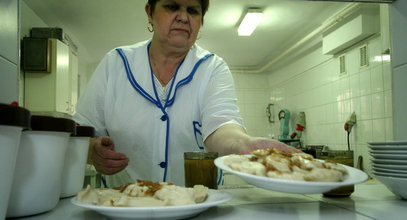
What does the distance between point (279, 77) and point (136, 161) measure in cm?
477

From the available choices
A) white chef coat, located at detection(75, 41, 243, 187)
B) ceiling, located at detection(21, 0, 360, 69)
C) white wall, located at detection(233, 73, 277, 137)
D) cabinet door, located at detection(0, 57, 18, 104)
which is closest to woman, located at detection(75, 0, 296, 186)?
white chef coat, located at detection(75, 41, 243, 187)

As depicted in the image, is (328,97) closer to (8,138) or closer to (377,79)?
(377,79)

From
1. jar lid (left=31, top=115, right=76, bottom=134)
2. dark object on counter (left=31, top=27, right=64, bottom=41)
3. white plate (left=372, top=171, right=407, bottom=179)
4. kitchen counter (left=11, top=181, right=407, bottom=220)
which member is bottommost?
kitchen counter (left=11, top=181, right=407, bottom=220)

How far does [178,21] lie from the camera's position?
134 cm

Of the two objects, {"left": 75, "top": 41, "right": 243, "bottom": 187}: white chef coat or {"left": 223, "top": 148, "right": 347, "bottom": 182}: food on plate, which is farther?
{"left": 75, "top": 41, "right": 243, "bottom": 187}: white chef coat

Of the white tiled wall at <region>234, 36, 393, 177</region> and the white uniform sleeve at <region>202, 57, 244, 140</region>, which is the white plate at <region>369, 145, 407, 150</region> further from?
the white tiled wall at <region>234, 36, 393, 177</region>

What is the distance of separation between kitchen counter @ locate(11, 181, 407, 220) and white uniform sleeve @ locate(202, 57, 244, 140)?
0.39 metres

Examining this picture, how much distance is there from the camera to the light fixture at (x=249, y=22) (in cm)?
356

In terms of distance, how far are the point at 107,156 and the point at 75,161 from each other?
0.28 meters

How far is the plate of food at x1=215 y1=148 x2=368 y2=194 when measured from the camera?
60cm

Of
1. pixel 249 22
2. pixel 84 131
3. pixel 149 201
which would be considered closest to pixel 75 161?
pixel 84 131

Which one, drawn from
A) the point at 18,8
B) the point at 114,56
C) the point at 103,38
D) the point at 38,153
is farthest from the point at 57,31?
the point at 38,153

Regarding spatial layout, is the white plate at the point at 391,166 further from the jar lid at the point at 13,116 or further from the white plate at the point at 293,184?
the jar lid at the point at 13,116

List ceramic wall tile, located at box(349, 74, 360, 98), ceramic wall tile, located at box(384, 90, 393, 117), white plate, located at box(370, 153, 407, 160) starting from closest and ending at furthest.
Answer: white plate, located at box(370, 153, 407, 160), ceramic wall tile, located at box(384, 90, 393, 117), ceramic wall tile, located at box(349, 74, 360, 98)
